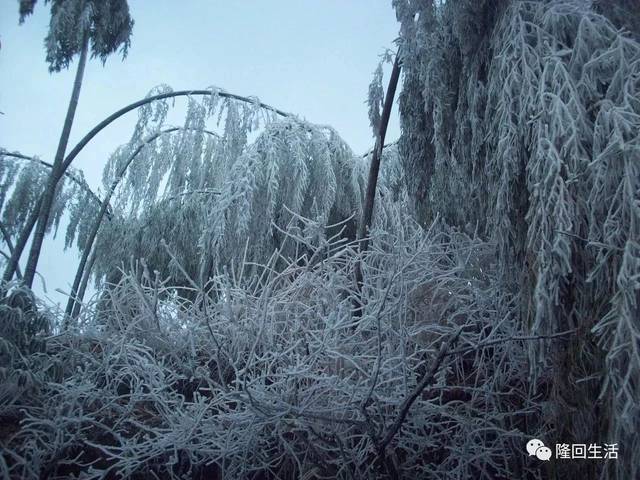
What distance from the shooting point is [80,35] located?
15.4 feet

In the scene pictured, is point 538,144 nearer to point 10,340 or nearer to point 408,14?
A: point 408,14

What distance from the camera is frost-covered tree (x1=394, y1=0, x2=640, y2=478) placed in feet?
4.38

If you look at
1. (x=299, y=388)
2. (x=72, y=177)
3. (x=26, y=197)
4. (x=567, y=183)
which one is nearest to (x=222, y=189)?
(x=299, y=388)

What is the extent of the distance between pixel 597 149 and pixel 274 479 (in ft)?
4.84

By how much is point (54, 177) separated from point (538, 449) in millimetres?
4168

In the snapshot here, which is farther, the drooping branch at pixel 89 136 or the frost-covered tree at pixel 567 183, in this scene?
the drooping branch at pixel 89 136

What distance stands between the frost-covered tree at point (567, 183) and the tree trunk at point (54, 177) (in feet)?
11.3

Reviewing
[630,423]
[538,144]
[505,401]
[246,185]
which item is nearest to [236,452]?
[505,401]

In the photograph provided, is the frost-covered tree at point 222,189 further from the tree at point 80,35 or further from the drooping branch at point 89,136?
the tree at point 80,35

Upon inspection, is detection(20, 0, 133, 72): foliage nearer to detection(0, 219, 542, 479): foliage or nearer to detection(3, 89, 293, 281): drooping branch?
detection(3, 89, 293, 281): drooping branch

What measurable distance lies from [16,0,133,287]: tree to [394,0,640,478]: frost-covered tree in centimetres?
383

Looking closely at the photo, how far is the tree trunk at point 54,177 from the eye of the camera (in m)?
4.08

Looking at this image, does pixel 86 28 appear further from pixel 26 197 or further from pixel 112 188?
pixel 26 197

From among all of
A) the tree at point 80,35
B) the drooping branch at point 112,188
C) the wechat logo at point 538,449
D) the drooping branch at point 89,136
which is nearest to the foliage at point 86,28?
the tree at point 80,35
